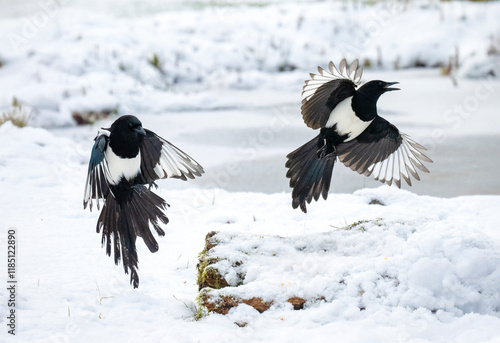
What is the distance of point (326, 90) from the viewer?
118 inches

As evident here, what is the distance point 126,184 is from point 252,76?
6201 mm

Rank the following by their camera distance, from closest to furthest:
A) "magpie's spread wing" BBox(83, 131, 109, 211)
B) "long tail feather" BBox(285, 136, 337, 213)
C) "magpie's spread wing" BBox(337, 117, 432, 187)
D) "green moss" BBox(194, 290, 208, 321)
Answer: "green moss" BBox(194, 290, 208, 321) < "magpie's spread wing" BBox(83, 131, 109, 211) < "long tail feather" BBox(285, 136, 337, 213) < "magpie's spread wing" BBox(337, 117, 432, 187)

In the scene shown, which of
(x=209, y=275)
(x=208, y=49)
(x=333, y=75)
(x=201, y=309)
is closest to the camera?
(x=201, y=309)

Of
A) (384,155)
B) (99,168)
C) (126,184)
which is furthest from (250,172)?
(99,168)

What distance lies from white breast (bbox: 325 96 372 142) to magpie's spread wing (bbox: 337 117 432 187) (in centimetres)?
12

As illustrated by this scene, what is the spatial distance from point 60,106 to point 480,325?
5787 mm

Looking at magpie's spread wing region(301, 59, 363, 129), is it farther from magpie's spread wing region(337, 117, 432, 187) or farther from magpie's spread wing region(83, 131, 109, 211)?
magpie's spread wing region(83, 131, 109, 211)

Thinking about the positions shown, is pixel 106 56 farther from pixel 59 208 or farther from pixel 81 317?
pixel 81 317

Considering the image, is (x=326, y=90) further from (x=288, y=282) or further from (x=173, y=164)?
(x=288, y=282)

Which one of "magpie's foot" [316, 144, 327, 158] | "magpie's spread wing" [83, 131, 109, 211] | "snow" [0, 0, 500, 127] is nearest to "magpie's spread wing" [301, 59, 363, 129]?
"magpie's foot" [316, 144, 327, 158]

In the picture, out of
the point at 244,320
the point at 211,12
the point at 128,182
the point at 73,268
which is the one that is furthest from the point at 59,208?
the point at 211,12

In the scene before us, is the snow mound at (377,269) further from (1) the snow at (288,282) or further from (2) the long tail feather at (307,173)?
(2) the long tail feather at (307,173)

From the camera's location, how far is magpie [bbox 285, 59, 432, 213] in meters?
2.94

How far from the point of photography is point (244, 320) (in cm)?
228
